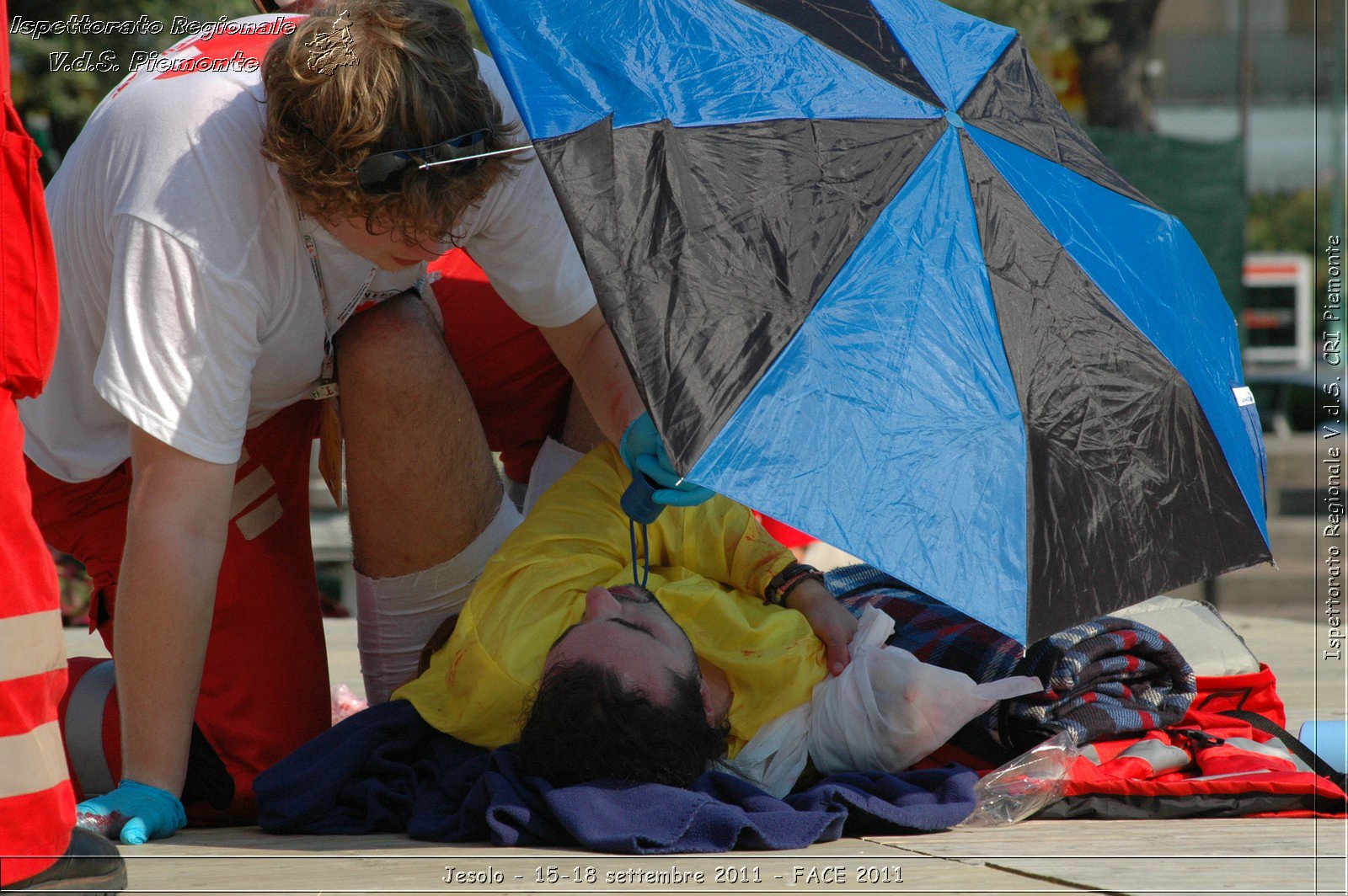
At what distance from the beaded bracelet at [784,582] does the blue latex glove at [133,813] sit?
1.16 metres

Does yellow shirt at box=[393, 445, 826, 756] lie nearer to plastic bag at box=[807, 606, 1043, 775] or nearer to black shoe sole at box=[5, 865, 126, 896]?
plastic bag at box=[807, 606, 1043, 775]

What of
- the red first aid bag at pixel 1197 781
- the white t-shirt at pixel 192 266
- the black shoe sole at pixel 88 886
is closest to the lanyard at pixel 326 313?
the white t-shirt at pixel 192 266

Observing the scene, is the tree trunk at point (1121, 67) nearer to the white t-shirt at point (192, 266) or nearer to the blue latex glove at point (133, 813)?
the white t-shirt at point (192, 266)

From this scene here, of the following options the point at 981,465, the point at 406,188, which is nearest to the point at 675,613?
the point at 981,465

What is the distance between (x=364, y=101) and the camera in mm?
2062

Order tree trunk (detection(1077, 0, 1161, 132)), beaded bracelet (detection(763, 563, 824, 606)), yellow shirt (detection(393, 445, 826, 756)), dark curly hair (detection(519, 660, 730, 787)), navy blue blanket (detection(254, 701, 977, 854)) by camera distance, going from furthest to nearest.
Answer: tree trunk (detection(1077, 0, 1161, 132)) < beaded bracelet (detection(763, 563, 824, 606)) < yellow shirt (detection(393, 445, 826, 756)) < dark curly hair (detection(519, 660, 730, 787)) < navy blue blanket (detection(254, 701, 977, 854))

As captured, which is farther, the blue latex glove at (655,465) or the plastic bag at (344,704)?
the plastic bag at (344,704)

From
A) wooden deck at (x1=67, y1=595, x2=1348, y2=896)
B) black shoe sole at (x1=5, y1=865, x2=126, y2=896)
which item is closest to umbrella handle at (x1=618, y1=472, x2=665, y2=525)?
wooden deck at (x1=67, y1=595, x2=1348, y2=896)

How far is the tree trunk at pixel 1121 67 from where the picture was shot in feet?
36.3

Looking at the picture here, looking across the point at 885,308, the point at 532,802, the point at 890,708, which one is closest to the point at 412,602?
the point at 532,802

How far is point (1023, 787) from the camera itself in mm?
2299

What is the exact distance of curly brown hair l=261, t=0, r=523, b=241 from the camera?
208 centimetres

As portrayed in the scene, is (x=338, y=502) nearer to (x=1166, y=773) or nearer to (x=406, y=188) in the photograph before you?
(x=406, y=188)

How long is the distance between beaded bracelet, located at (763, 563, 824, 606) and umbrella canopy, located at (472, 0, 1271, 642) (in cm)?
72
